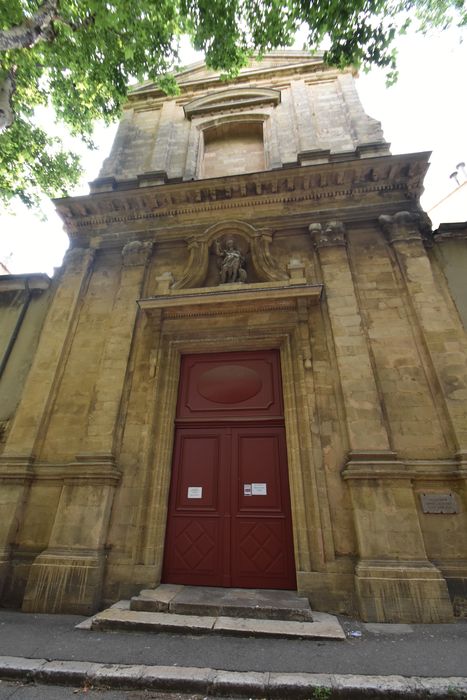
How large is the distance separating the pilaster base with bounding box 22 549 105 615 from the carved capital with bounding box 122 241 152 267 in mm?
5279

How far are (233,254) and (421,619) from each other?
20.4 ft

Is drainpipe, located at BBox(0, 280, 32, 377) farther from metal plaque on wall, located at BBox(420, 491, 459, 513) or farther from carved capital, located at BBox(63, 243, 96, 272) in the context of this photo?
metal plaque on wall, located at BBox(420, 491, 459, 513)

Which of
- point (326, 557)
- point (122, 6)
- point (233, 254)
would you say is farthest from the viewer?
point (233, 254)

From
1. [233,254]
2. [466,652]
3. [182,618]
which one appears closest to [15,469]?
[182,618]

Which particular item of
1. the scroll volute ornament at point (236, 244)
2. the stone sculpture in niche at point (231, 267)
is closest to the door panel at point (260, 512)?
the stone sculpture in niche at point (231, 267)

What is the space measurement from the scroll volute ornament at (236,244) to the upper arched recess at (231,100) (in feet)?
18.3

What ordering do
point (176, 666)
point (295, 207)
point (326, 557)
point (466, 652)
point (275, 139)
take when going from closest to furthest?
point (176, 666) < point (466, 652) < point (326, 557) < point (295, 207) < point (275, 139)

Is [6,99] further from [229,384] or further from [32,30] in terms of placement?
[229,384]

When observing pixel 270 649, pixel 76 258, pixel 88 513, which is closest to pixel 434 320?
pixel 270 649

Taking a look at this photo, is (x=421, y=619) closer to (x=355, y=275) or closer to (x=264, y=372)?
(x=264, y=372)

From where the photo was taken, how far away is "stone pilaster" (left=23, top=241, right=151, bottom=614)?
4223 mm

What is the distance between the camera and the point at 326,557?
4336 mm

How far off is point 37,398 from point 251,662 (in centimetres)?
492

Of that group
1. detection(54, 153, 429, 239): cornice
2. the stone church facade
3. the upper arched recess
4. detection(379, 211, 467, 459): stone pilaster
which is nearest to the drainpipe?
the stone church facade
